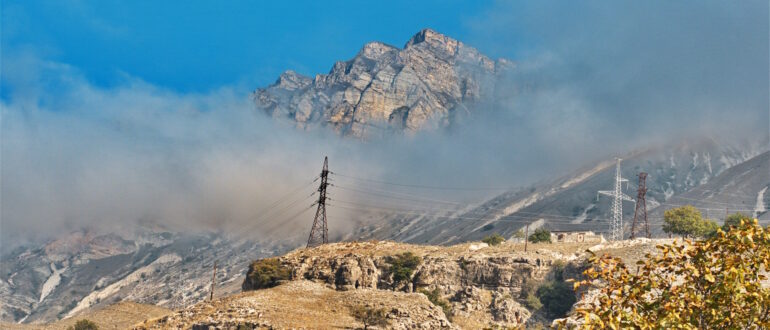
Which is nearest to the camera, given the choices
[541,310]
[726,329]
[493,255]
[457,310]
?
[726,329]

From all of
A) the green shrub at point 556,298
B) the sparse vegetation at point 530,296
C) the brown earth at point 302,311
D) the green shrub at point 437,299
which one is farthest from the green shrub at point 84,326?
the green shrub at point 556,298

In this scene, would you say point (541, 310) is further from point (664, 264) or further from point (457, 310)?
point (664, 264)

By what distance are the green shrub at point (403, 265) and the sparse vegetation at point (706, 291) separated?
64.6 metres

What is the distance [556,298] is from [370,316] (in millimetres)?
28815

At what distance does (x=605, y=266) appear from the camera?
18.8m

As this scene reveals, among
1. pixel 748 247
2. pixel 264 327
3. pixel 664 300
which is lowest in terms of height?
pixel 264 327

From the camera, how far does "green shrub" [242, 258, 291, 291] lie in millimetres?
79500

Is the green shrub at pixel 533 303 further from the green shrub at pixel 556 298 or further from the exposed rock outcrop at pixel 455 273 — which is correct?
the exposed rock outcrop at pixel 455 273

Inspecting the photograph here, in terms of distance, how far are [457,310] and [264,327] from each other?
2599cm

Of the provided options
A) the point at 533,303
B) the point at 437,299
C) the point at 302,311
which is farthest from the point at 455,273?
the point at 302,311

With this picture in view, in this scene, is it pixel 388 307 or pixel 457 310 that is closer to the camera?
pixel 388 307

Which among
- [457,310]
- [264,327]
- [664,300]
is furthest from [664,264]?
[457,310]

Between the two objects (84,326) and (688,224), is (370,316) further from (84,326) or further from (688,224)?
(688,224)

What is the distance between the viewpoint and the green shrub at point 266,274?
3130 inches
